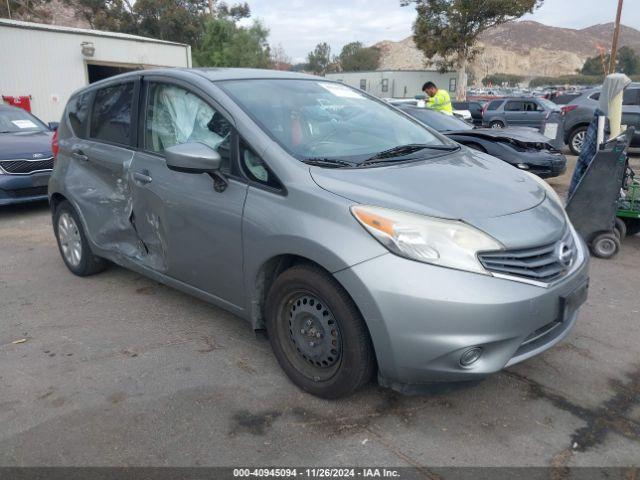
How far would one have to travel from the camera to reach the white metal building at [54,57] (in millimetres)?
16859

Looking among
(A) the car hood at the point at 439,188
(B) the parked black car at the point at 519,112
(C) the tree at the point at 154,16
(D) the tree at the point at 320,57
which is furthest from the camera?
(D) the tree at the point at 320,57

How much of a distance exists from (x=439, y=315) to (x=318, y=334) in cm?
69

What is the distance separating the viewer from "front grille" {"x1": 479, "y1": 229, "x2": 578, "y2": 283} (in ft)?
8.14

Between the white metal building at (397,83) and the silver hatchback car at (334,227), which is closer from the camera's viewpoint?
the silver hatchback car at (334,227)

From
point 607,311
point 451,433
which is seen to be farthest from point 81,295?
point 607,311

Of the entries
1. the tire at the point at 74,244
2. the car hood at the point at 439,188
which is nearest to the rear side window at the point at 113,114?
the tire at the point at 74,244

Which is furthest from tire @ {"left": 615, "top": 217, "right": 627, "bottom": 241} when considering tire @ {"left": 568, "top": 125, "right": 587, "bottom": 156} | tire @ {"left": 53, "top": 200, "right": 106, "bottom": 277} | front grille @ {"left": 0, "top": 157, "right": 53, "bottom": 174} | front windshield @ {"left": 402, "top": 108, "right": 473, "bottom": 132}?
tire @ {"left": 568, "top": 125, "right": 587, "bottom": 156}

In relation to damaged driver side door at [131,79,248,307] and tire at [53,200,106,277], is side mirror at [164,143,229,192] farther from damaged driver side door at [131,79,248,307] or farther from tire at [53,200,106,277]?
tire at [53,200,106,277]

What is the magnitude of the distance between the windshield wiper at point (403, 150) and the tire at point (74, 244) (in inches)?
106

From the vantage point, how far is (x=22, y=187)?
7.22m

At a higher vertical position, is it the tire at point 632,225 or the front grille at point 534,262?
the front grille at point 534,262

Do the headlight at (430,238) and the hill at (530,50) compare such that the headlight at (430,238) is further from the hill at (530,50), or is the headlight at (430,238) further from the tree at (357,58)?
the hill at (530,50)

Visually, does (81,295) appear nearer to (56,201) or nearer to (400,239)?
(56,201)

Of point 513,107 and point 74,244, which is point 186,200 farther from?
point 513,107
